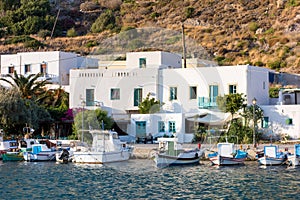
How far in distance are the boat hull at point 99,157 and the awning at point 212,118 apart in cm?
800

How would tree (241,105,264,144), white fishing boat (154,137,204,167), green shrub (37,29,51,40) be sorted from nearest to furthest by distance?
1. white fishing boat (154,137,204,167)
2. tree (241,105,264,144)
3. green shrub (37,29,51,40)

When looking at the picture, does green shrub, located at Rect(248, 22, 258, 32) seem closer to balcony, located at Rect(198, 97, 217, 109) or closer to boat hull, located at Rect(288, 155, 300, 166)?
balcony, located at Rect(198, 97, 217, 109)

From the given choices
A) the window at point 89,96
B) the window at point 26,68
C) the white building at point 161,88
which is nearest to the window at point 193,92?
the white building at point 161,88

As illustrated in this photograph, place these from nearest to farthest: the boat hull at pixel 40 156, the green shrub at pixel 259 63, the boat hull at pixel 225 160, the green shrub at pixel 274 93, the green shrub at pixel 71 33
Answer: the boat hull at pixel 225 160
the boat hull at pixel 40 156
the green shrub at pixel 274 93
the green shrub at pixel 259 63
the green shrub at pixel 71 33

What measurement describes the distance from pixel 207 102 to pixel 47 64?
58.7 feet

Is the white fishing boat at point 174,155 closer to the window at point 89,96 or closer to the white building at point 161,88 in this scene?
the white building at point 161,88

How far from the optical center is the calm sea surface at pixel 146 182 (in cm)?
2666

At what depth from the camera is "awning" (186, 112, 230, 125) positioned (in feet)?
149

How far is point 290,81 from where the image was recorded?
60875 millimetres

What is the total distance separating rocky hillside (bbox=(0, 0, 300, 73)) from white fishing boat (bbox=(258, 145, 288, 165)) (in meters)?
33.4

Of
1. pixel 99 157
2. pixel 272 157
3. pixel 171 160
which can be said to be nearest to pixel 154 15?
pixel 99 157

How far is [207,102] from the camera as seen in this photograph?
46.4 m

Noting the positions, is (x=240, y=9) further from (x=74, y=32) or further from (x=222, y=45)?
(x=74, y=32)

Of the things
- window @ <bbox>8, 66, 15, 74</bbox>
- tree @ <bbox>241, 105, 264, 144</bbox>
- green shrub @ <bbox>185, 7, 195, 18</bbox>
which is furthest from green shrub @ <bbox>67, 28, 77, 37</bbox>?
tree @ <bbox>241, 105, 264, 144</bbox>
